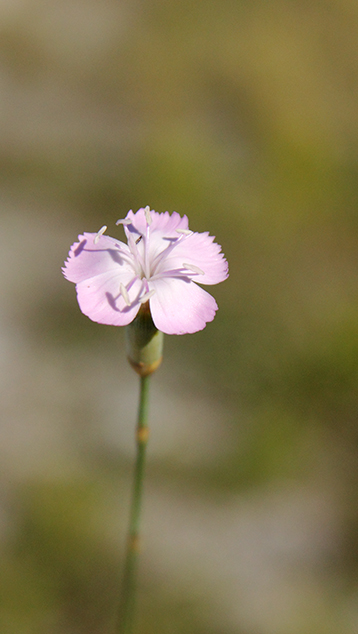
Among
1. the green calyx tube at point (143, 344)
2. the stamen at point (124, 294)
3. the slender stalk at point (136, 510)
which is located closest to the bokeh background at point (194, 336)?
the slender stalk at point (136, 510)

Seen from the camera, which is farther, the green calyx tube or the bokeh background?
the bokeh background

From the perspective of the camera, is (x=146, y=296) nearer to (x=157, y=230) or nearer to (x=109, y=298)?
(x=109, y=298)

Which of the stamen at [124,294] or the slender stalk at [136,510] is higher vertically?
the stamen at [124,294]

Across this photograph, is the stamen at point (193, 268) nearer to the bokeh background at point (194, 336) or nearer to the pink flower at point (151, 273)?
the pink flower at point (151, 273)

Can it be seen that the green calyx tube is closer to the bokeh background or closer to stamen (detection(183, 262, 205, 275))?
stamen (detection(183, 262, 205, 275))

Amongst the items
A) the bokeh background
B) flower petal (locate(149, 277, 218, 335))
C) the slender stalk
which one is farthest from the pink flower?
the bokeh background

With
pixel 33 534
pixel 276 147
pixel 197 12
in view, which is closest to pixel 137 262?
pixel 33 534

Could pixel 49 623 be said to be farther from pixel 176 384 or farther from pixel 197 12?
pixel 197 12
